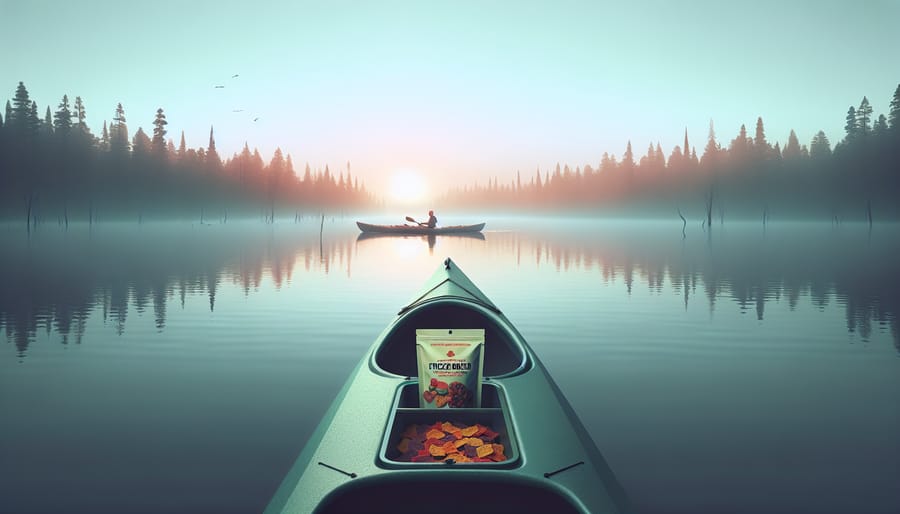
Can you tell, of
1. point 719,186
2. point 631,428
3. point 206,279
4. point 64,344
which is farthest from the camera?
point 719,186

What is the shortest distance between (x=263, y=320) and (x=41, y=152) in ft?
272

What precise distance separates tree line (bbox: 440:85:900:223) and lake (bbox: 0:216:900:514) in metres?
82.3

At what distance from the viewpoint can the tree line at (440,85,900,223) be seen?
84438mm

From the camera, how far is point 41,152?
76562 millimetres

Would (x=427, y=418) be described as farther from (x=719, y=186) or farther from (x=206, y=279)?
(x=719, y=186)

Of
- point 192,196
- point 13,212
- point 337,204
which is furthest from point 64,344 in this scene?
point 337,204

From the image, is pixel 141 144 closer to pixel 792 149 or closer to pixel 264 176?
pixel 264 176

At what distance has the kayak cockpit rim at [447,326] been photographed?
6.77 m

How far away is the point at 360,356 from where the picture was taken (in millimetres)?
10086

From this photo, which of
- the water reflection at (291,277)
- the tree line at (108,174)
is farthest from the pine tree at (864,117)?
the tree line at (108,174)

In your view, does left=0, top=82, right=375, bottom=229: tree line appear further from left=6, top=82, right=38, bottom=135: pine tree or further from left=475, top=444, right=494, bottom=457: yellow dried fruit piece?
left=475, top=444, right=494, bottom=457: yellow dried fruit piece

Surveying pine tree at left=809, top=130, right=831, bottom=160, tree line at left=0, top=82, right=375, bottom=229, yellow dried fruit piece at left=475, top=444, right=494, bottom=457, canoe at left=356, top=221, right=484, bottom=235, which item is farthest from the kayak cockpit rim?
pine tree at left=809, top=130, right=831, bottom=160

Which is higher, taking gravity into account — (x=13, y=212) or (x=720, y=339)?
(x=13, y=212)

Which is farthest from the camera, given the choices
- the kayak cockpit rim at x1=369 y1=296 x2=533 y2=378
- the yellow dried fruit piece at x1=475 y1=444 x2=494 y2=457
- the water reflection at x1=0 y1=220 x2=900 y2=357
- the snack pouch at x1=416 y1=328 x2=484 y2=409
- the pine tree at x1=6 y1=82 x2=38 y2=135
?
the pine tree at x1=6 y1=82 x2=38 y2=135
